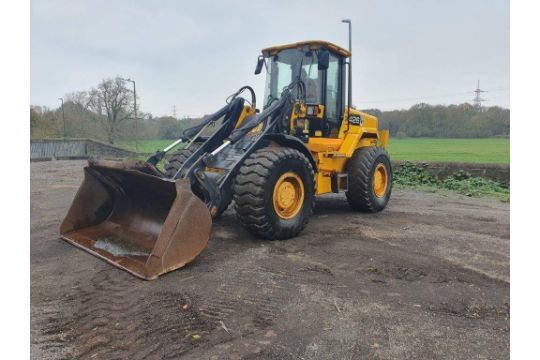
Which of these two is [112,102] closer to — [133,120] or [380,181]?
[133,120]

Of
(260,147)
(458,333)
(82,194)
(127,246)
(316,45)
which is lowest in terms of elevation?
(458,333)

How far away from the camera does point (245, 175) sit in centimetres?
473

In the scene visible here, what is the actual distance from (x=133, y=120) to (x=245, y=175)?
34.8m

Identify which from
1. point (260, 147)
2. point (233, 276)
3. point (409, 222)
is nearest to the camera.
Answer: point (233, 276)

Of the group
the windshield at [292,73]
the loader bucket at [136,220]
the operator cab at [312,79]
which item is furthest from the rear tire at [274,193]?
the windshield at [292,73]

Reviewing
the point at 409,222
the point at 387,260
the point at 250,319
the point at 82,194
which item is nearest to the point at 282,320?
the point at 250,319

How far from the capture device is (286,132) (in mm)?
6059

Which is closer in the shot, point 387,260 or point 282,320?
point 282,320

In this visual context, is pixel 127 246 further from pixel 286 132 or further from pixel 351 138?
pixel 351 138

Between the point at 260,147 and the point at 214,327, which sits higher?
the point at 260,147

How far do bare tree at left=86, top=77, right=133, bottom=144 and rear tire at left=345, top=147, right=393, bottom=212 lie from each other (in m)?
33.6

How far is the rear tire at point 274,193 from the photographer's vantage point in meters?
4.69

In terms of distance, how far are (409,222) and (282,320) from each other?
4.06m

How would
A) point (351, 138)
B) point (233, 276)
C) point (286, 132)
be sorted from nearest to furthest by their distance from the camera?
point (233, 276) → point (286, 132) → point (351, 138)
